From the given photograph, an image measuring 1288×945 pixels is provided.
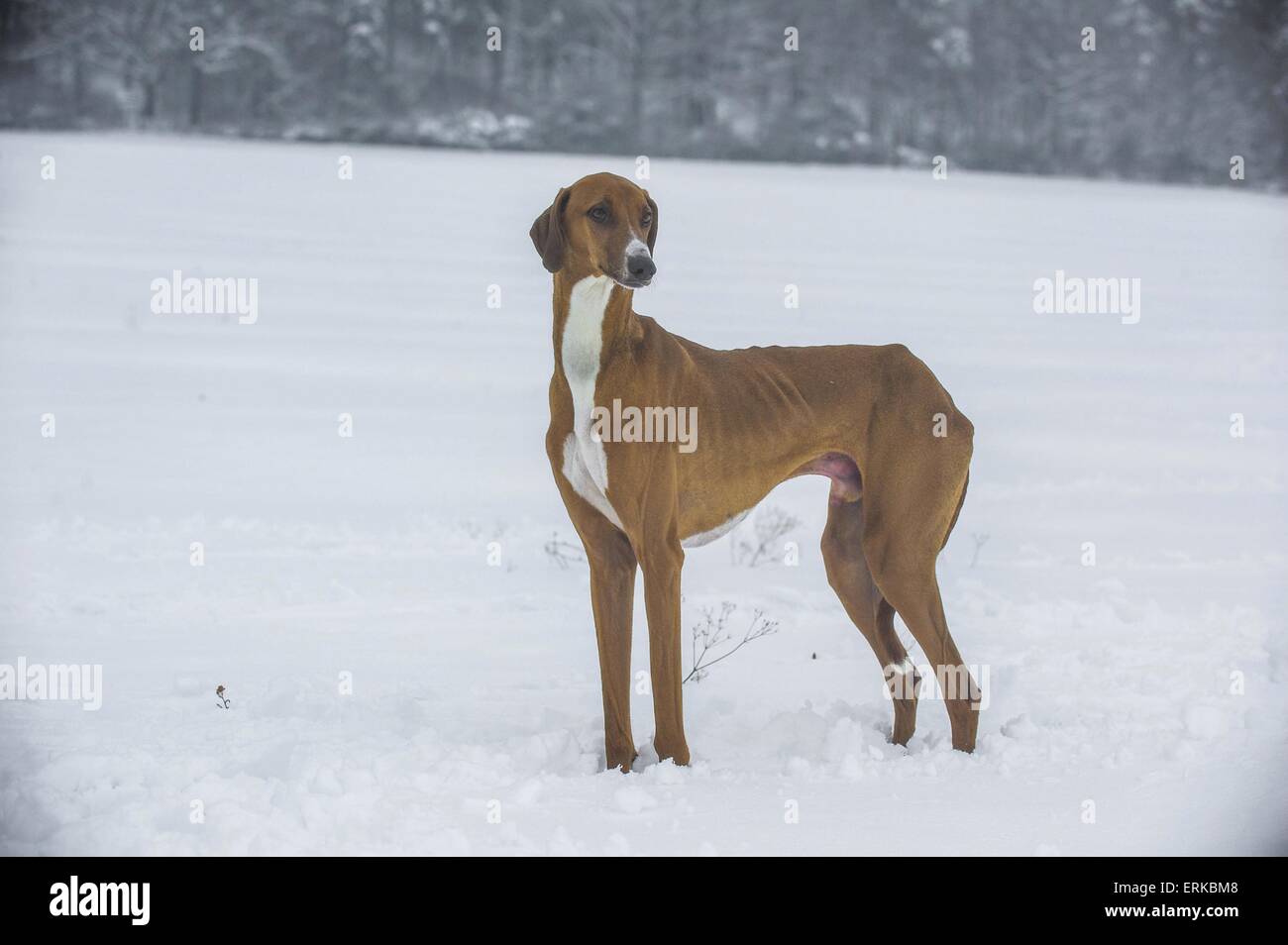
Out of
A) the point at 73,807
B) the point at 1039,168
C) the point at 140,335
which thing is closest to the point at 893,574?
the point at 73,807

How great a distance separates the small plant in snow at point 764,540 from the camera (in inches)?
337

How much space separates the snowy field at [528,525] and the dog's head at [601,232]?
64.9 inches

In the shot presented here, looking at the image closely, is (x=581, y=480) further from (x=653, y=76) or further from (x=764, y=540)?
(x=653, y=76)

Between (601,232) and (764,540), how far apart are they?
4.36 meters

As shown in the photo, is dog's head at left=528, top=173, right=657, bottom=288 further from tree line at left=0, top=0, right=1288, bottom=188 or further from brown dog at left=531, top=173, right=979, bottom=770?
tree line at left=0, top=0, right=1288, bottom=188

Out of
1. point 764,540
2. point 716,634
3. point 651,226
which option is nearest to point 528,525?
point 764,540

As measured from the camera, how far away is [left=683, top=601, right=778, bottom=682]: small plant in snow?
21.1 feet

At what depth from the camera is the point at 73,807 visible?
4.41m

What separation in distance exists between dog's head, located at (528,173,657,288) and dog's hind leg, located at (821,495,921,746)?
141 centimetres

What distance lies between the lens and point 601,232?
179 inches

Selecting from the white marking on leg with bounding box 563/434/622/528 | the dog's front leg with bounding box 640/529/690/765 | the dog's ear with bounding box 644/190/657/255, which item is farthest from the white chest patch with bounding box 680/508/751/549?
the dog's ear with bounding box 644/190/657/255

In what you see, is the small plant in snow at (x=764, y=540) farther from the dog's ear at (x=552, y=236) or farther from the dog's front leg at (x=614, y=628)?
the dog's ear at (x=552, y=236)

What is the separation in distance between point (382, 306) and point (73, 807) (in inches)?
391

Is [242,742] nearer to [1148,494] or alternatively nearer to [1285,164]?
[1148,494]
